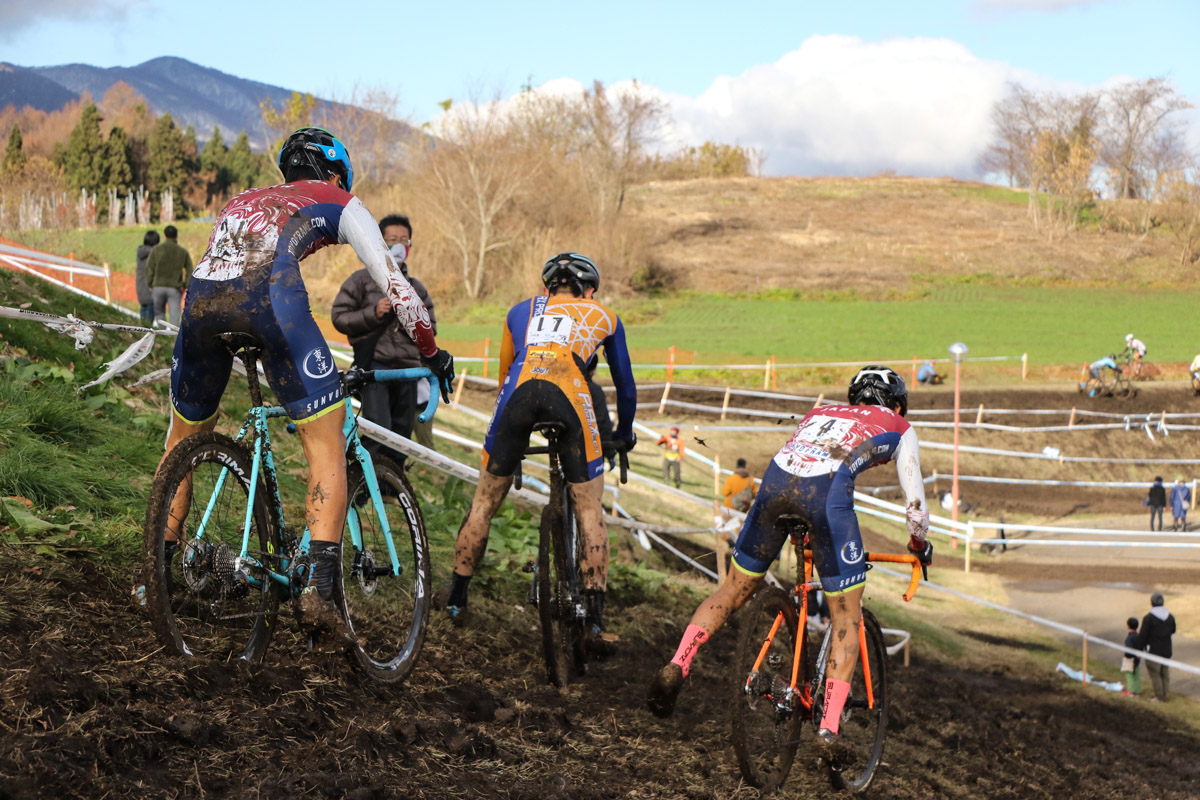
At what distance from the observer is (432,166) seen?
57125mm

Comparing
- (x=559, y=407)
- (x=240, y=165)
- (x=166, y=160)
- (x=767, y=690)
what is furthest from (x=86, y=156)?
(x=767, y=690)

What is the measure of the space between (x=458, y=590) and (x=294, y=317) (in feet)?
7.78

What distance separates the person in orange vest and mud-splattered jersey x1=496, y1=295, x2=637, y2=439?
477 inches

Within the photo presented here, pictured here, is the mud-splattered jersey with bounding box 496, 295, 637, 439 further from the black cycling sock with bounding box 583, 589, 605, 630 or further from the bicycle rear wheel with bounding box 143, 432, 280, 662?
the bicycle rear wheel with bounding box 143, 432, 280, 662

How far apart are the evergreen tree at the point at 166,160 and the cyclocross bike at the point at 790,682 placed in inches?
3869

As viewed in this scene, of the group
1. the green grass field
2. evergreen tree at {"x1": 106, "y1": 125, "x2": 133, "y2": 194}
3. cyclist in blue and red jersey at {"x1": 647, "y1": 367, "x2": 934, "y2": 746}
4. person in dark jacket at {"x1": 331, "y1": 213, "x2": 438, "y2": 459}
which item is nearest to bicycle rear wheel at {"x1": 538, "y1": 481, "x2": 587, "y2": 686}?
cyclist in blue and red jersey at {"x1": 647, "y1": 367, "x2": 934, "y2": 746}

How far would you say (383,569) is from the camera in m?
4.84

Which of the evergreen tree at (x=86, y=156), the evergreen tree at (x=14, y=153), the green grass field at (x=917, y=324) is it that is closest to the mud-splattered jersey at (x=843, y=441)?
the green grass field at (x=917, y=324)

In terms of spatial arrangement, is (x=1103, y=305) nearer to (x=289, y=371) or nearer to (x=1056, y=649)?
(x=1056, y=649)

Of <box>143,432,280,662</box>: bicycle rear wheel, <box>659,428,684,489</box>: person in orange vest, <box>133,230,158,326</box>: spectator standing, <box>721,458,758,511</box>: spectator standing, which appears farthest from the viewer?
<box>659,428,684,489</box>: person in orange vest

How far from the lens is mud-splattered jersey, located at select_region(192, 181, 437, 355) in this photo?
3.94 metres

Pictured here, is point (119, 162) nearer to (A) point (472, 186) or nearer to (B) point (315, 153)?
(A) point (472, 186)

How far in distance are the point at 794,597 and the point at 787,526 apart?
1.69 feet

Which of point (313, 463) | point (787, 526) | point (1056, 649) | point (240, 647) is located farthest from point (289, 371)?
point (1056, 649)
